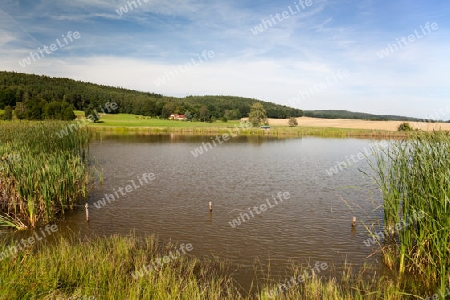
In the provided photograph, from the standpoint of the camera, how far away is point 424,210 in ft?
25.7

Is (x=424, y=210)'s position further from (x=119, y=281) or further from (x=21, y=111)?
(x=21, y=111)

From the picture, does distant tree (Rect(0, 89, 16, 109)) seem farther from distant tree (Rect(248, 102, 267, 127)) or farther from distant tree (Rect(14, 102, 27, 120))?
distant tree (Rect(248, 102, 267, 127))

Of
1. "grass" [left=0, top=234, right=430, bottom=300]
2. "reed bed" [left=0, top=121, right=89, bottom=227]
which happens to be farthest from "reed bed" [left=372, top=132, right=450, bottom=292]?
"reed bed" [left=0, top=121, right=89, bottom=227]

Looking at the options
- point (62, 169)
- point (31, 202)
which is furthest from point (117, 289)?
point (62, 169)

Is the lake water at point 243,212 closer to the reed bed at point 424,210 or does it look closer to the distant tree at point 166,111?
the reed bed at point 424,210

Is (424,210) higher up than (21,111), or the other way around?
(21,111)

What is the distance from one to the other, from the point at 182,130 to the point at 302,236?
58.2 m

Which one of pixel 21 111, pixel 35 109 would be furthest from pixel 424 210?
pixel 35 109

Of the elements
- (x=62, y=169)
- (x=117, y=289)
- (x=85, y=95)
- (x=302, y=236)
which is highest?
(x=85, y=95)

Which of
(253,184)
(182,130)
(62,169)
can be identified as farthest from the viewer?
(182,130)

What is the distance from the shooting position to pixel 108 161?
28250 mm

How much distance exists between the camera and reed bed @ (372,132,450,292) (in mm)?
6887

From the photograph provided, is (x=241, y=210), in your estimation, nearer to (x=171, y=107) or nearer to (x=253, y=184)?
(x=253, y=184)

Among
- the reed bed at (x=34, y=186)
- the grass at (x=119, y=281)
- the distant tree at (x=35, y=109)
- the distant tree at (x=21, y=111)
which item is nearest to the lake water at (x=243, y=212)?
the reed bed at (x=34, y=186)
